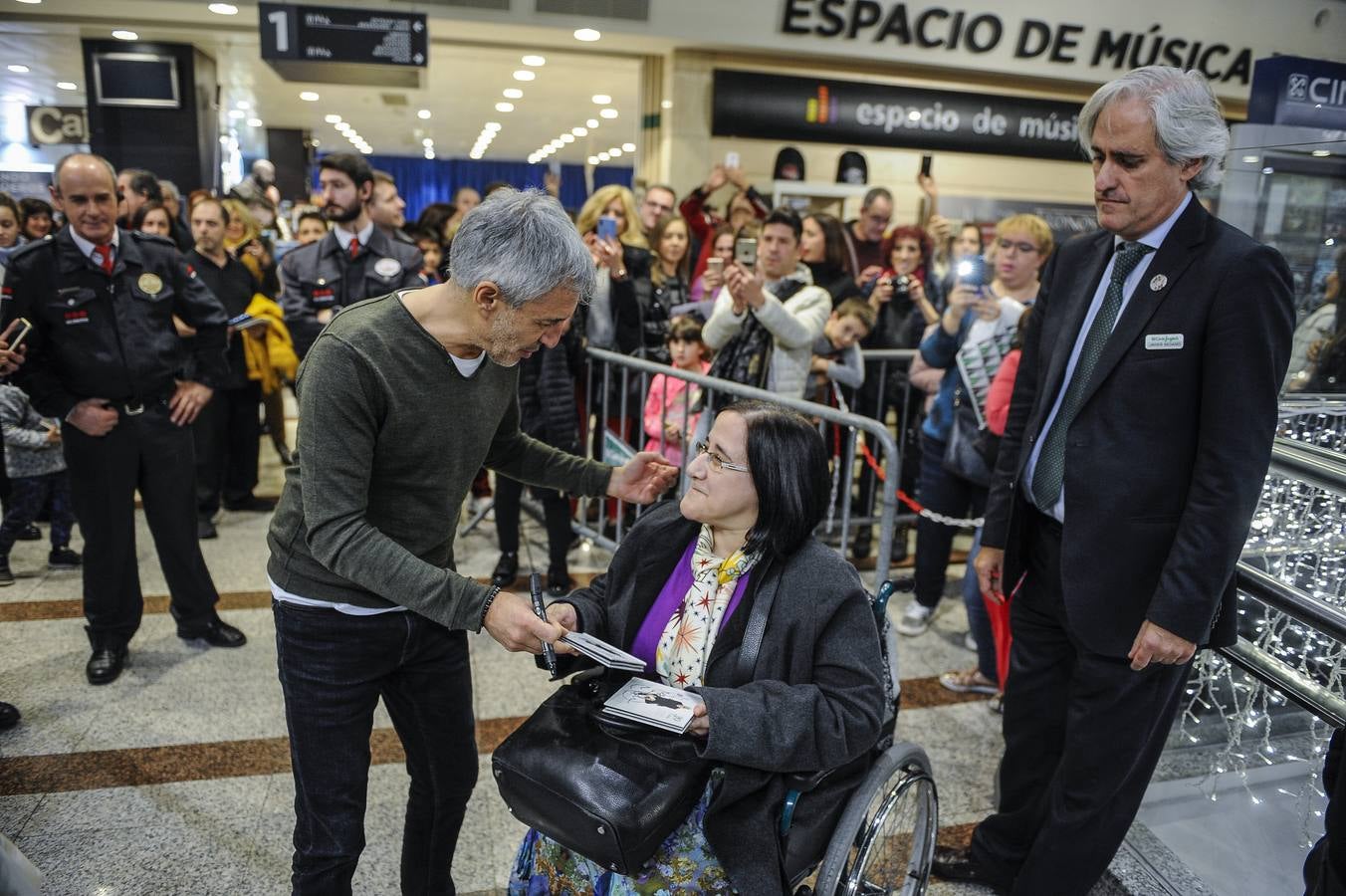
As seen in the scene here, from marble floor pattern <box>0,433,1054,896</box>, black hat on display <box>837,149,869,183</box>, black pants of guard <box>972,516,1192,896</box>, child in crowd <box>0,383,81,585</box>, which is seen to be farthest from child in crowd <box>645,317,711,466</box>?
black hat on display <box>837,149,869,183</box>

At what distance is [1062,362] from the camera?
1.96 meters

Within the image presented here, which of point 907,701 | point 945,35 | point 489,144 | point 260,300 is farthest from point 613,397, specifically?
point 489,144

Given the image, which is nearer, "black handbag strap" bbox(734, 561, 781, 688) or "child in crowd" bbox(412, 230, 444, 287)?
"black handbag strap" bbox(734, 561, 781, 688)

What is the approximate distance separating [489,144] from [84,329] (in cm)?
1980

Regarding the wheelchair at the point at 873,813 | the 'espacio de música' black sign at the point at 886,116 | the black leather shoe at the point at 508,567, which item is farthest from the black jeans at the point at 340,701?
the 'espacio de música' black sign at the point at 886,116

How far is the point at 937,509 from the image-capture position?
11.9ft

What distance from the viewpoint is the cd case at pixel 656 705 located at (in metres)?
1.49

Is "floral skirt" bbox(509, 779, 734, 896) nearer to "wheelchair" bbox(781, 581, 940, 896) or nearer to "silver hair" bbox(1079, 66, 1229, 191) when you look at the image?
"wheelchair" bbox(781, 581, 940, 896)

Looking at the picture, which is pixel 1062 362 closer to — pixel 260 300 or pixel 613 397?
pixel 613 397

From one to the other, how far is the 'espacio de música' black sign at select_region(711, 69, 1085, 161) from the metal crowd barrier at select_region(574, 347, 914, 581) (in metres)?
4.11

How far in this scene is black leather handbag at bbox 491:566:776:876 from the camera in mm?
1417

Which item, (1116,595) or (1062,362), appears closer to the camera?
(1116,595)

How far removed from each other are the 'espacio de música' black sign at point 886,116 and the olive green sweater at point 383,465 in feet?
23.0

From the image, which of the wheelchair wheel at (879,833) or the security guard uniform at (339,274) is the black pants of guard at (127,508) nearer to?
the security guard uniform at (339,274)
